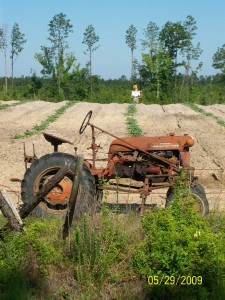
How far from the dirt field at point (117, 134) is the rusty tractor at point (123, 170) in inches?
29.5

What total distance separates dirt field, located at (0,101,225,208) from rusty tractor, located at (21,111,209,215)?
750 millimetres

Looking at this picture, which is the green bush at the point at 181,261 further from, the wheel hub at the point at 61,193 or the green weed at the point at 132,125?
the green weed at the point at 132,125

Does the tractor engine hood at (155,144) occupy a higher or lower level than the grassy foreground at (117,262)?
higher

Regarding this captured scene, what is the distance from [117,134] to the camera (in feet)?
53.8

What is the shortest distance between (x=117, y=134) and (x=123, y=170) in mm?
8842

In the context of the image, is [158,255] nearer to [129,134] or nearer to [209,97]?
[129,134]

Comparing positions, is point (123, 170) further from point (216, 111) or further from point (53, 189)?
point (216, 111)

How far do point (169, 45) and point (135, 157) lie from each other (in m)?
38.4

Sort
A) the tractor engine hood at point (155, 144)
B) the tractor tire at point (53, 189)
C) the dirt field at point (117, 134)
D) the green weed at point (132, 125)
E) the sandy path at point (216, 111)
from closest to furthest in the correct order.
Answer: the tractor tire at point (53, 189) → the tractor engine hood at point (155, 144) → the dirt field at point (117, 134) → the green weed at point (132, 125) → the sandy path at point (216, 111)

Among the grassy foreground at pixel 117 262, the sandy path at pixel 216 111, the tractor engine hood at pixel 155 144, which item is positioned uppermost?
the tractor engine hood at pixel 155 144

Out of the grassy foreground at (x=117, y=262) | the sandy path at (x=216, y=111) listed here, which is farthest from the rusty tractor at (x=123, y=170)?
the sandy path at (x=216, y=111)

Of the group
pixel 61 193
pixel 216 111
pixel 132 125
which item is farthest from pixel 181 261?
pixel 216 111

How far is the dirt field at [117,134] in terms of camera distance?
11000 millimetres

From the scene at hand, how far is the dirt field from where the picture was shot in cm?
1100
